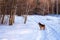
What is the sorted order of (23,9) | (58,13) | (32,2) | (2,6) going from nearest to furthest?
(2,6)
(23,9)
(32,2)
(58,13)

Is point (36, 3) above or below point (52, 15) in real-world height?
above

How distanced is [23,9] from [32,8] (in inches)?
195

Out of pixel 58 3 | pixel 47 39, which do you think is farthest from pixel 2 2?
pixel 58 3

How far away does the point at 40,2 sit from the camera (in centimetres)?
1591

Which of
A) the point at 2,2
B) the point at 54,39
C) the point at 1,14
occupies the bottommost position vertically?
the point at 54,39

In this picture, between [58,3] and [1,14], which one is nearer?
[1,14]

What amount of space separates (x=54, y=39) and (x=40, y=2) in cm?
1130

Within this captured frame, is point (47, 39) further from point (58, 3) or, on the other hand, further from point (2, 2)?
point (58, 3)

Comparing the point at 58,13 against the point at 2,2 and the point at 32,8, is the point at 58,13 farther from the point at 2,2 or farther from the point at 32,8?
the point at 2,2

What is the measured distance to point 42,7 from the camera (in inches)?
635

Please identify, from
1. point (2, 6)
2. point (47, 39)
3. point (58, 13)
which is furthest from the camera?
point (58, 13)

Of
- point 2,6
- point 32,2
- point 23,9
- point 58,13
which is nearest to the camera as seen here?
point 2,6

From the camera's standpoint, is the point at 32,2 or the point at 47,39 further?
the point at 32,2

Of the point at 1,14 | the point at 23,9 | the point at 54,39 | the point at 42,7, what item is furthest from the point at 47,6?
the point at 54,39
